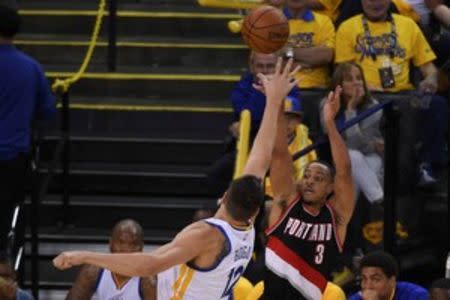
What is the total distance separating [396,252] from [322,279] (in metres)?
1.28

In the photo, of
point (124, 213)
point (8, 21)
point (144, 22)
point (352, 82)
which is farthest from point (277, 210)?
point (144, 22)

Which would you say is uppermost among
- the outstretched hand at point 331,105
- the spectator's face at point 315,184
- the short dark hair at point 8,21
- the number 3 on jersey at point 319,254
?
the short dark hair at point 8,21

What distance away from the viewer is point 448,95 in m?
12.0

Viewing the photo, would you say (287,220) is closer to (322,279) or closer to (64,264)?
(322,279)

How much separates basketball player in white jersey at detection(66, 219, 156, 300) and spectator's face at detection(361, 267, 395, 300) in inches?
60.2

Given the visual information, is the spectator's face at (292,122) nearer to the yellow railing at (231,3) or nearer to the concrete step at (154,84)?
the yellow railing at (231,3)

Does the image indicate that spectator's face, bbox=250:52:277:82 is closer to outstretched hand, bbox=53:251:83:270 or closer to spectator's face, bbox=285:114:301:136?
spectator's face, bbox=285:114:301:136

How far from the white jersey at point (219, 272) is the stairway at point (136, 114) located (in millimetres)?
3345

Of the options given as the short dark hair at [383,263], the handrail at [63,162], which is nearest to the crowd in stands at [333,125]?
the short dark hair at [383,263]

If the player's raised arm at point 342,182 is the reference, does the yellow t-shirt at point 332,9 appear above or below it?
above

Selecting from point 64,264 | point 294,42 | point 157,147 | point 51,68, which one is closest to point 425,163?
point 294,42

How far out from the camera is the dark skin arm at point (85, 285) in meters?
10.9

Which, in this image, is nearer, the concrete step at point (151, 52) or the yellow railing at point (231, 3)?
the yellow railing at point (231, 3)

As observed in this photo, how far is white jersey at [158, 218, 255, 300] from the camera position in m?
8.50
